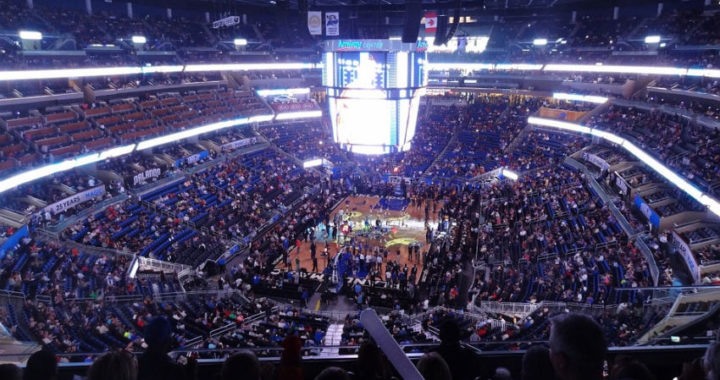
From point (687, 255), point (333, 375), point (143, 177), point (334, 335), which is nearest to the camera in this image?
point (333, 375)

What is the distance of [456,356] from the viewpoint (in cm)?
312

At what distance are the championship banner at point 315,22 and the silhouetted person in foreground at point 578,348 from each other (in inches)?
775

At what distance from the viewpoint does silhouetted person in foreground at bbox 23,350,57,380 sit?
9.66 feet

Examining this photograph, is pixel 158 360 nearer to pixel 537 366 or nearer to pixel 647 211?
pixel 537 366

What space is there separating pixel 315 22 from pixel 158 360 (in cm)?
1920

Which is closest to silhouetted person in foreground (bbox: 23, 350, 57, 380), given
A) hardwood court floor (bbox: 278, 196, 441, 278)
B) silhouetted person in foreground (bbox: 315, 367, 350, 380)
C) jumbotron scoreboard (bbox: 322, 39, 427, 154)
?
silhouetted person in foreground (bbox: 315, 367, 350, 380)

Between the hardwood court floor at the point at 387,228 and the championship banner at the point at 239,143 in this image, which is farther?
the championship banner at the point at 239,143

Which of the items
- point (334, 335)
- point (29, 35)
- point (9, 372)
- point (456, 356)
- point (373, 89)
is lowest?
point (334, 335)

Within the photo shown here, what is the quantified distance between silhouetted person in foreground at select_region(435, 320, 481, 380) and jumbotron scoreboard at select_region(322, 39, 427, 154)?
19536 mm

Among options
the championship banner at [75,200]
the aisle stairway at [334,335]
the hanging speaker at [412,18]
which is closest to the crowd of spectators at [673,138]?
the hanging speaker at [412,18]

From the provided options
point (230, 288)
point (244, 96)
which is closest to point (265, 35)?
point (244, 96)

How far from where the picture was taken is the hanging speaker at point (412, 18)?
670 inches

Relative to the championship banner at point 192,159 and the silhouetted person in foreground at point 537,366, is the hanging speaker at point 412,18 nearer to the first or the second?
the silhouetted person in foreground at point 537,366

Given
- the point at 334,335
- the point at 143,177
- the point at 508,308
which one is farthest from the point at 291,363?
the point at 143,177
